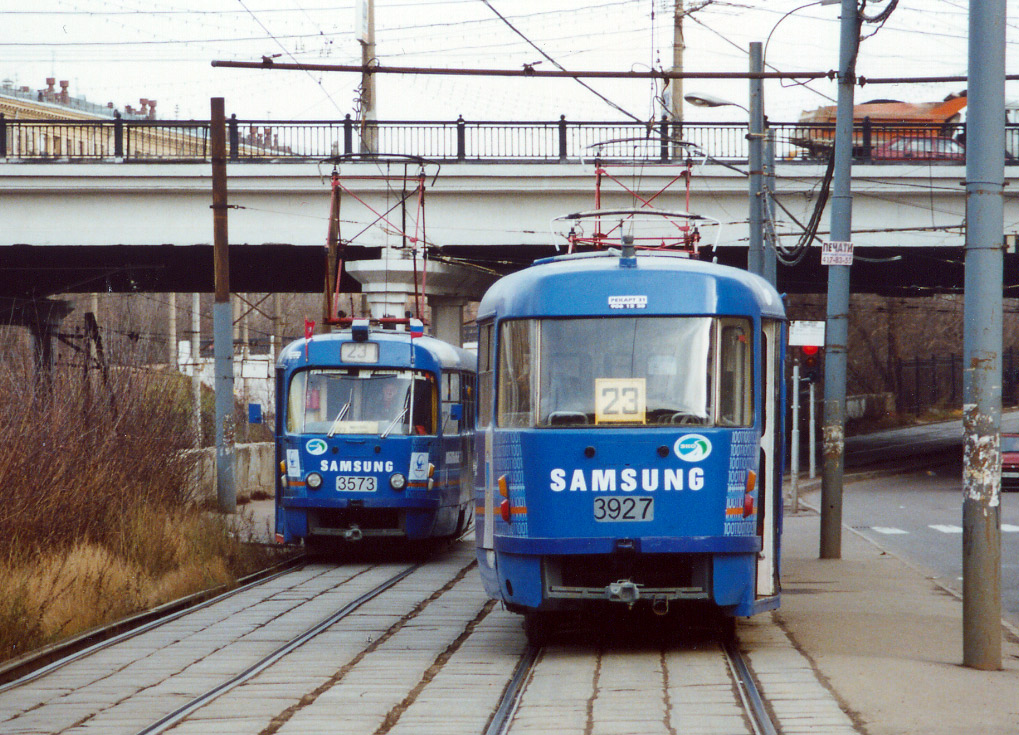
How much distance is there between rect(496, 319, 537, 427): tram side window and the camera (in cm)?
980

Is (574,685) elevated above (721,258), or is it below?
below

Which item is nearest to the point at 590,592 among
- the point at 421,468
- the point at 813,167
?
the point at 421,468

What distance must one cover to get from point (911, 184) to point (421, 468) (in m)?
14.4

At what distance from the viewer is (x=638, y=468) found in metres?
9.48

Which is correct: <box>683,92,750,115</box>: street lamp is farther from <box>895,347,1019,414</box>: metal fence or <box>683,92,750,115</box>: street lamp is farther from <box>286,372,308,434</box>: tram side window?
<box>895,347,1019,414</box>: metal fence

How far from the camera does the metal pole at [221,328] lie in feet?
74.6

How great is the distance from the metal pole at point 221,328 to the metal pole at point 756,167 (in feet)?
26.5

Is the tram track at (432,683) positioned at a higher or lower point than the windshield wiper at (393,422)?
lower

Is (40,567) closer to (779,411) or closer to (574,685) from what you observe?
(574,685)

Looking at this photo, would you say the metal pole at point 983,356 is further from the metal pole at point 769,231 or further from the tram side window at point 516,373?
the metal pole at point 769,231

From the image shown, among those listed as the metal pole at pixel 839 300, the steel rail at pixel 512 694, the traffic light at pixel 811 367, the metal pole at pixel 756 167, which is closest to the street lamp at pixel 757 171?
the metal pole at pixel 756 167

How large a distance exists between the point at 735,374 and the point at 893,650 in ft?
7.11

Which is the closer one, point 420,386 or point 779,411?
point 779,411

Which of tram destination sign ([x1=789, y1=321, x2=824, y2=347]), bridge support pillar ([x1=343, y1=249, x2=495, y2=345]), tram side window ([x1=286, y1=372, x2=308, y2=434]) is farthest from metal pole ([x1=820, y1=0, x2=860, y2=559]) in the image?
bridge support pillar ([x1=343, y1=249, x2=495, y2=345])
